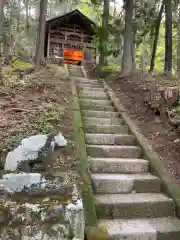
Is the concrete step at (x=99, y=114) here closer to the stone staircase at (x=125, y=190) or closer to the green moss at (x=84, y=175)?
the stone staircase at (x=125, y=190)

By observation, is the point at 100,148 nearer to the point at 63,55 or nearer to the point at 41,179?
the point at 41,179

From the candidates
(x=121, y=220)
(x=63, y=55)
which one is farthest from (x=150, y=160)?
(x=63, y=55)

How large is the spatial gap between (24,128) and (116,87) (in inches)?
214

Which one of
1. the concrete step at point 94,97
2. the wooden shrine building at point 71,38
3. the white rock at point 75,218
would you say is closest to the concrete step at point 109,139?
the concrete step at point 94,97

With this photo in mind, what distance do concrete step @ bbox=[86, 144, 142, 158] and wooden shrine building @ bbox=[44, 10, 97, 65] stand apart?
1773 cm

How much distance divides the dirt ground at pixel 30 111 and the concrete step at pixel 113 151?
571mm

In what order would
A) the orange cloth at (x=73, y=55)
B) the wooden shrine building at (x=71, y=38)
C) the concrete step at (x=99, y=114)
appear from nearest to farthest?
1. the concrete step at (x=99, y=114)
2. the orange cloth at (x=73, y=55)
3. the wooden shrine building at (x=71, y=38)

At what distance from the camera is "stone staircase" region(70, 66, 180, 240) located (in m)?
3.84

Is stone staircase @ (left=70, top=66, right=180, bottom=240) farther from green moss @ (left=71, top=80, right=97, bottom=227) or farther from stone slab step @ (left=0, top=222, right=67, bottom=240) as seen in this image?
stone slab step @ (left=0, top=222, right=67, bottom=240)

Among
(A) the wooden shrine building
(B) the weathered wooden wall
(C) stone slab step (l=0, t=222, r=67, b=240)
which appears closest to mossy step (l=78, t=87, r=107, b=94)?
(C) stone slab step (l=0, t=222, r=67, b=240)

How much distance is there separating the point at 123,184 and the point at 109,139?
4.86 feet

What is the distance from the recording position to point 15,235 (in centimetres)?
291

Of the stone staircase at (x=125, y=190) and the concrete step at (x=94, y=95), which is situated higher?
the concrete step at (x=94, y=95)

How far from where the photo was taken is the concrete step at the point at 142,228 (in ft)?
12.1
